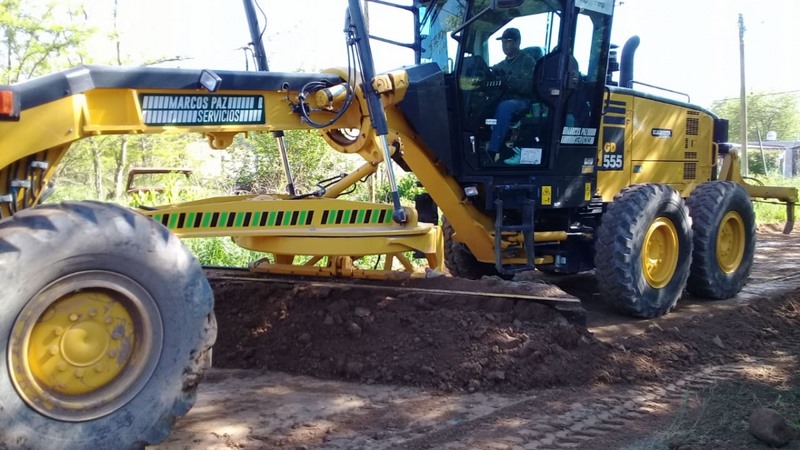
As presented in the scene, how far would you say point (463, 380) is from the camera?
4980 mm

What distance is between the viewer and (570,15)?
21.5 feet

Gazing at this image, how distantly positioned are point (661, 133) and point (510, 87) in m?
2.38

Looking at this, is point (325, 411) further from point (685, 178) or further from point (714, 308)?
point (685, 178)

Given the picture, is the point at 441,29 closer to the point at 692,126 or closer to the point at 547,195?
the point at 547,195

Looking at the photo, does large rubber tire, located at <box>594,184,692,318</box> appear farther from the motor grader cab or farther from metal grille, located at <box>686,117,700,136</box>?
metal grille, located at <box>686,117,700,136</box>

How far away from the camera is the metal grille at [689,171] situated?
8.54 m

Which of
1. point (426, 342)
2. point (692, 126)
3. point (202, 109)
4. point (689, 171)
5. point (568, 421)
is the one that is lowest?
point (568, 421)

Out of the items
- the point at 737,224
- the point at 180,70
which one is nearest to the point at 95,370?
the point at 180,70

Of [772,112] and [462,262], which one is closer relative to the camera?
[462,262]

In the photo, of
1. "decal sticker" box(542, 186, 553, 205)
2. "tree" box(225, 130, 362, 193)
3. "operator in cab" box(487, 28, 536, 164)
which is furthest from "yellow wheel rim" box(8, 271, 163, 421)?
"tree" box(225, 130, 362, 193)

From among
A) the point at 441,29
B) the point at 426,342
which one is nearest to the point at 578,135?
the point at 441,29

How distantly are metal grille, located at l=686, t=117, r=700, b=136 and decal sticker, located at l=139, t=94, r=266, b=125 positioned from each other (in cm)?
537

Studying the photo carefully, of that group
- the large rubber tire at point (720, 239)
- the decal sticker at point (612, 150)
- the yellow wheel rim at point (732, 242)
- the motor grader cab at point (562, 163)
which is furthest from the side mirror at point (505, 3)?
the yellow wheel rim at point (732, 242)

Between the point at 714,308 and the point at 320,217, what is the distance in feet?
13.6
